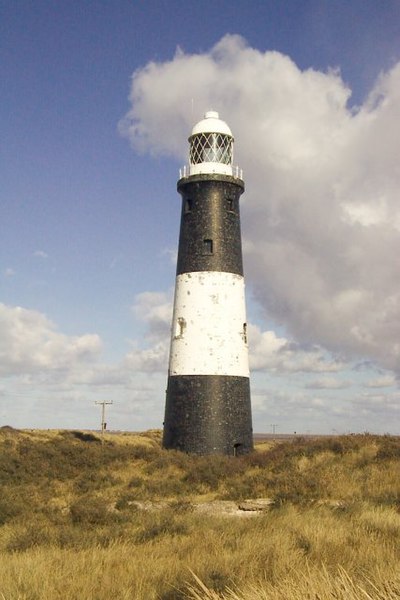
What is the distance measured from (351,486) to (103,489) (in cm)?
813

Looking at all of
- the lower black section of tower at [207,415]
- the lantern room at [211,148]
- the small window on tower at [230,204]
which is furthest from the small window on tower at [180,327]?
the lantern room at [211,148]

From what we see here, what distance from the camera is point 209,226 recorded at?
25359 millimetres

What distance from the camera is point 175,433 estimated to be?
80.6 feet

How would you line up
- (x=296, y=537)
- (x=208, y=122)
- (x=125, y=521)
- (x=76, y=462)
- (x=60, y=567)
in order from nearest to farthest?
(x=60, y=567)
(x=296, y=537)
(x=125, y=521)
(x=76, y=462)
(x=208, y=122)

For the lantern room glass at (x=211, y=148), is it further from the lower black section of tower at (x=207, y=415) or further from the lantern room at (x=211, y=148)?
the lower black section of tower at (x=207, y=415)

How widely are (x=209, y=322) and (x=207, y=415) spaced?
3820 millimetres

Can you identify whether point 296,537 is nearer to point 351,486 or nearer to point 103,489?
point 351,486

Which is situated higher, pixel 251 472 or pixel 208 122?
pixel 208 122

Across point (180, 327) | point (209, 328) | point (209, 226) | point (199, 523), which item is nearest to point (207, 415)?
point (209, 328)

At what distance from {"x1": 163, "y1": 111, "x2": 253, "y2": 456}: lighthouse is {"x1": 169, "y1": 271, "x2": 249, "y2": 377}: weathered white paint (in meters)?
0.04

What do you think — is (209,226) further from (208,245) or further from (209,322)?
(209,322)

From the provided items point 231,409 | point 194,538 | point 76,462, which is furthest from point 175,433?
point 194,538

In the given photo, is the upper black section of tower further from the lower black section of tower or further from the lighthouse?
the lower black section of tower

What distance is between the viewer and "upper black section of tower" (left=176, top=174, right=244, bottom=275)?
25234 millimetres
